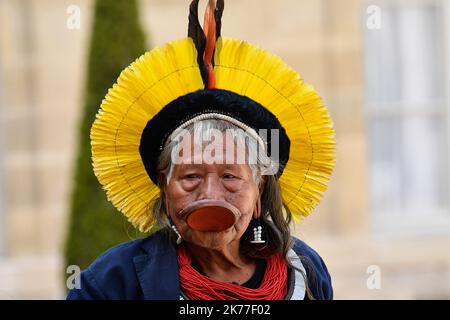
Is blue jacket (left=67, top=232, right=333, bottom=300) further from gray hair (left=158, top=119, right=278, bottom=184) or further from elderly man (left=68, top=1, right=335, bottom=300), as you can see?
gray hair (left=158, top=119, right=278, bottom=184)

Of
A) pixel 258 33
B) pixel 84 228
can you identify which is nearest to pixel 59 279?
pixel 84 228

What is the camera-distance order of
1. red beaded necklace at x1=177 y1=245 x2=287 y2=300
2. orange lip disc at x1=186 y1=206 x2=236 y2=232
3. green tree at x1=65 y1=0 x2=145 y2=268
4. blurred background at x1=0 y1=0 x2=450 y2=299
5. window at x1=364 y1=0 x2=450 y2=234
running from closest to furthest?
orange lip disc at x1=186 y1=206 x2=236 y2=232 < red beaded necklace at x1=177 y1=245 x2=287 y2=300 < green tree at x1=65 y1=0 x2=145 y2=268 < blurred background at x1=0 y1=0 x2=450 y2=299 < window at x1=364 y1=0 x2=450 y2=234

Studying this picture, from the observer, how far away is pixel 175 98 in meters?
2.45

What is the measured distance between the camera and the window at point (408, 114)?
7531 millimetres

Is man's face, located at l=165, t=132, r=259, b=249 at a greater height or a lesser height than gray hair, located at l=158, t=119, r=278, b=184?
lesser

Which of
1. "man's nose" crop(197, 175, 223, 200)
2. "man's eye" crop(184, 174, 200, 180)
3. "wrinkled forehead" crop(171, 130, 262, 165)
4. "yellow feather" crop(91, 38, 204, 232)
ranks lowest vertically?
"man's nose" crop(197, 175, 223, 200)

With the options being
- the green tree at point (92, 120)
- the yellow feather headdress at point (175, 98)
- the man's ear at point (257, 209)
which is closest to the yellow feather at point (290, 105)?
the yellow feather headdress at point (175, 98)

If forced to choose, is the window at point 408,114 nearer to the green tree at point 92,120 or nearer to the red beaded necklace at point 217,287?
the green tree at point 92,120

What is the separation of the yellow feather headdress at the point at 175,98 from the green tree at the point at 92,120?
3184mm

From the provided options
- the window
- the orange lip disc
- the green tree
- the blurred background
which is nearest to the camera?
the orange lip disc

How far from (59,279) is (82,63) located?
58.9 inches

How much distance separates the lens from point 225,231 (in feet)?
7.76

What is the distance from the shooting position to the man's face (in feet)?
7.73

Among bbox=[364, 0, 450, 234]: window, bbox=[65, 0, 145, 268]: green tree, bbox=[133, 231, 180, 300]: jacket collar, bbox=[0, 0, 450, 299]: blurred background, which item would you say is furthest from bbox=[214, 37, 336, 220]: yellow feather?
bbox=[364, 0, 450, 234]: window
